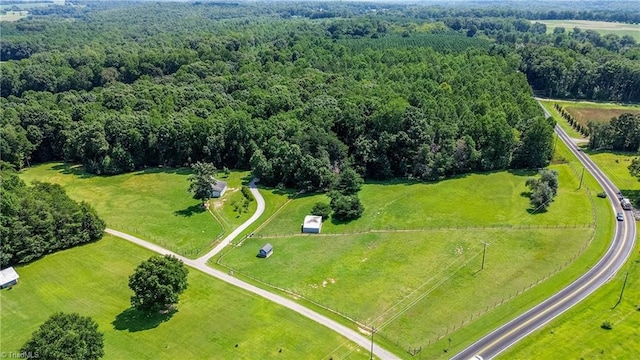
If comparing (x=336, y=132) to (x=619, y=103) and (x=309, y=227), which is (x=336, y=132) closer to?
(x=309, y=227)

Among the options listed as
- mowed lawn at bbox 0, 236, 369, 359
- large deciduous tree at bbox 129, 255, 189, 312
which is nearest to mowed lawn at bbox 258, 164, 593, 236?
mowed lawn at bbox 0, 236, 369, 359

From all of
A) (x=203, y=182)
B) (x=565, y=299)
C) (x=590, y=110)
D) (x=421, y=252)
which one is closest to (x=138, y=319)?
(x=203, y=182)

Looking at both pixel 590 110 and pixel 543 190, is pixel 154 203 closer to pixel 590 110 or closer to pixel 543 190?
pixel 543 190

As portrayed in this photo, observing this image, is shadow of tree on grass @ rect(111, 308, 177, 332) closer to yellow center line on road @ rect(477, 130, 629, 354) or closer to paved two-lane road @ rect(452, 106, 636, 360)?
paved two-lane road @ rect(452, 106, 636, 360)

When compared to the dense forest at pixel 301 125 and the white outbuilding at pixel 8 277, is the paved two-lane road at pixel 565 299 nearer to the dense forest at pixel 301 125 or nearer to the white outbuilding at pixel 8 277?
the dense forest at pixel 301 125

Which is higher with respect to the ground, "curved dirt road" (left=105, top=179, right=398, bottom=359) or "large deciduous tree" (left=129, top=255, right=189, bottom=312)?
"large deciduous tree" (left=129, top=255, right=189, bottom=312)

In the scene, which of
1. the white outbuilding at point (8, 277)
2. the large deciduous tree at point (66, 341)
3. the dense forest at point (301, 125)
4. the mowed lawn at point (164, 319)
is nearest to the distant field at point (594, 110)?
the dense forest at point (301, 125)
